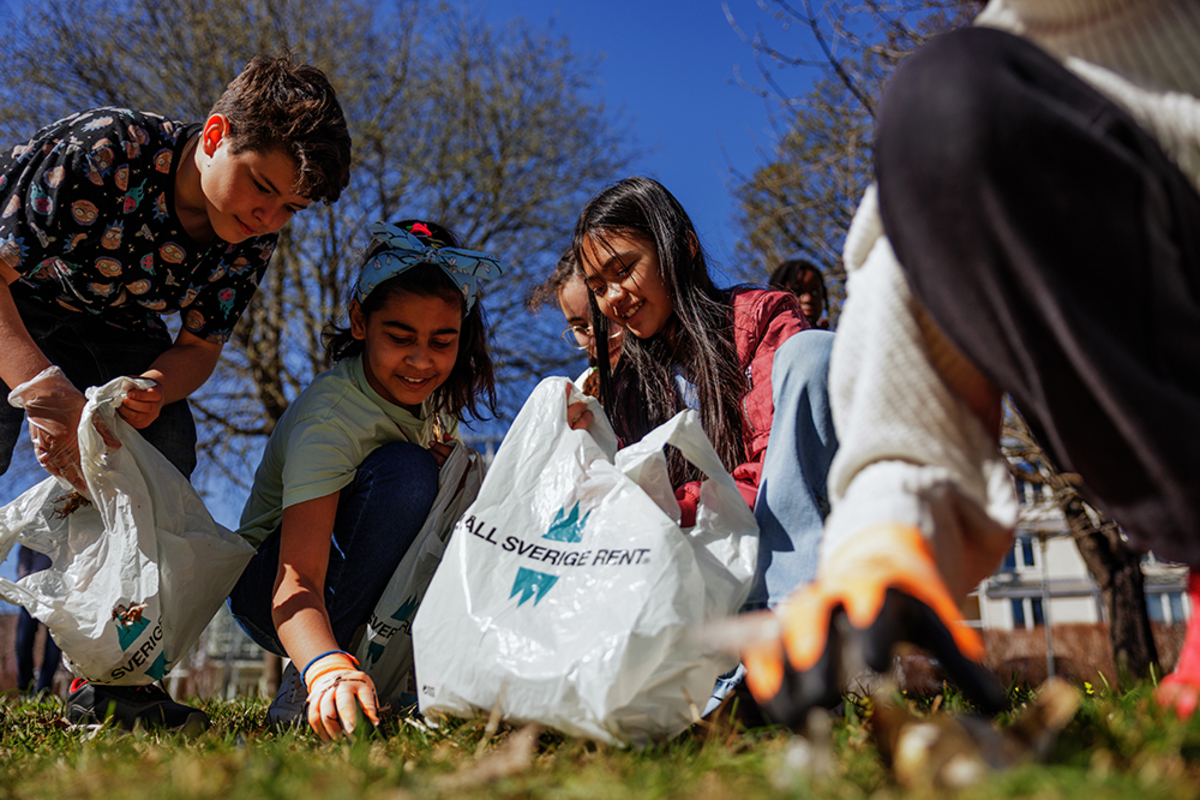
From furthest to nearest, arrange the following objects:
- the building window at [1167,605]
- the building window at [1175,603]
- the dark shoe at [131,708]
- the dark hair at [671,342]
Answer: the building window at [1175,603]
the building window at [1167,605]
the dark hair at [671,342]
the dark shoe at [131,708]

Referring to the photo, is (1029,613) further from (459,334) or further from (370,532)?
(370,532)

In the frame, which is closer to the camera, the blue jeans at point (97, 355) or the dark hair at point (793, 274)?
the blue jeans at point (97, 355)

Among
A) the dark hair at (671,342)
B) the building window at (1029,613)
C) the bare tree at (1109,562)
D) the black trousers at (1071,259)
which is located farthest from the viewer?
the building window at (1029,613)

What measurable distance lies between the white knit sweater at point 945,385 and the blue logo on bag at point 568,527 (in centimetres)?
69

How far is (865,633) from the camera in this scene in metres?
0.79

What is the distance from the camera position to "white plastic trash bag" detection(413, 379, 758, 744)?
4.43ft

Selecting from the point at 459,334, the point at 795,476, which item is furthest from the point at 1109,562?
the point at 795,476

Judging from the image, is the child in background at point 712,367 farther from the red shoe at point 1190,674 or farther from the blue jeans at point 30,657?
the blue jeans at point 30,657

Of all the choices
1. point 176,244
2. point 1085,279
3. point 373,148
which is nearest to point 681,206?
point 176,244

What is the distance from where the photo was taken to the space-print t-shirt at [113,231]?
7.55ft

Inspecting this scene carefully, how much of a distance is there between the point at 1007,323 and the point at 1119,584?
300 inches

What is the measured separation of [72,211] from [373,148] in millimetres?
7633

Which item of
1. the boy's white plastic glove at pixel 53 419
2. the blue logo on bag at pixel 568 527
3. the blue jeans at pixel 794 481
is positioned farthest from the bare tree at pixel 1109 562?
the boy's white plastic glove at pixel 53 419

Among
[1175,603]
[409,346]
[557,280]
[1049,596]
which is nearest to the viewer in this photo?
[409,346]
